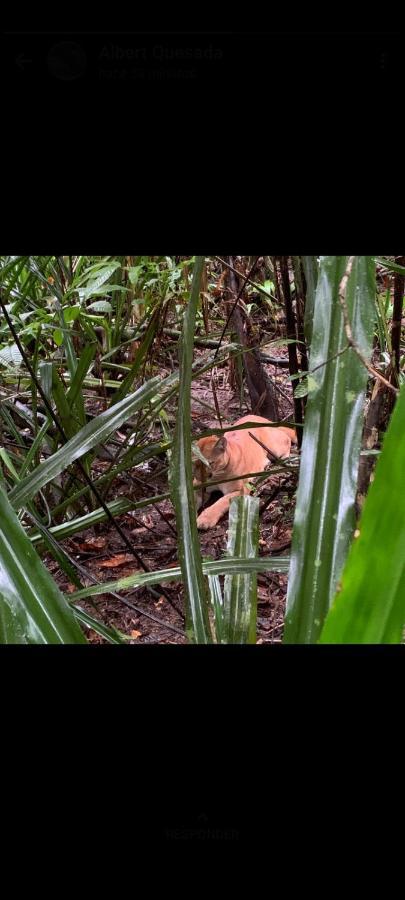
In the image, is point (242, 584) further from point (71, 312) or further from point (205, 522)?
point (205, 522)

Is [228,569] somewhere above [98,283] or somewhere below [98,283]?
below

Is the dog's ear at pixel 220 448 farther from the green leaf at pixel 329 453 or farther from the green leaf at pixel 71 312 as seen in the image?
the green leaf at pixel 329 453

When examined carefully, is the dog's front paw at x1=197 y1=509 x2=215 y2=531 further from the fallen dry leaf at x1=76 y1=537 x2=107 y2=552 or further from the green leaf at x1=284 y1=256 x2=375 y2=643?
the green leaf at x1=284 y1=256 x2=375 y2=643

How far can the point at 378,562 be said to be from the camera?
23cm

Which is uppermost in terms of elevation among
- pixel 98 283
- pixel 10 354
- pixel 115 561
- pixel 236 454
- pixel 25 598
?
pixel 98 283

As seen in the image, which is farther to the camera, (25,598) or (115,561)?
(115,561)

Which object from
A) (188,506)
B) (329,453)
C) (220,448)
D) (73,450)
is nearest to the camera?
(329,453)
